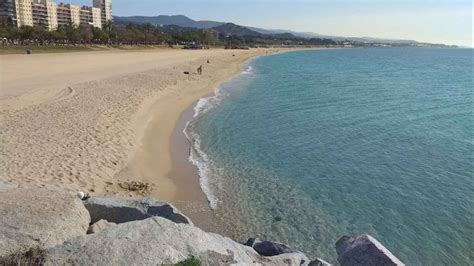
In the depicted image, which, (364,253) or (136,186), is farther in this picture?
(136,186)

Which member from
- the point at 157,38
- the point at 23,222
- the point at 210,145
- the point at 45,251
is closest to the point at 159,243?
the point at 45,251

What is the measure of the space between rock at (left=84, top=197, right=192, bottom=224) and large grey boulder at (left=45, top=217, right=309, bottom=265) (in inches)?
73.6

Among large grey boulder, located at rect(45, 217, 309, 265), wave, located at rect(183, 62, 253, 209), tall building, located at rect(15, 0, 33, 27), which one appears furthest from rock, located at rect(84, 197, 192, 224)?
tall building, located at rect(15, 0, 33, 27)

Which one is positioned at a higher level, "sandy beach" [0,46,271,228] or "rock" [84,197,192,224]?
"rock" [84,197,192,224]

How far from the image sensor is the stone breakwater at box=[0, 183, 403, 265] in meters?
6.09

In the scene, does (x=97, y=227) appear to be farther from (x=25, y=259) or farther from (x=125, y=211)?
(x=25, y=259)

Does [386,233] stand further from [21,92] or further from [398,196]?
[21,92]

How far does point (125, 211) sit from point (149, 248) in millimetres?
3002

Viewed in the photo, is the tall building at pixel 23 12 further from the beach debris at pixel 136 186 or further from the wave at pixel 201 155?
the beach debris at pixel 136 186

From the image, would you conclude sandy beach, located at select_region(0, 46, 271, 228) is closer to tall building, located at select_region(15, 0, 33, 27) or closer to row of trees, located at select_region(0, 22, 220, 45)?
row of trees, located at select_region(0, 22, 220, 45)

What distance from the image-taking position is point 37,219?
22.2ft

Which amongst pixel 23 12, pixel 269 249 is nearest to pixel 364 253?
pixel 269 249

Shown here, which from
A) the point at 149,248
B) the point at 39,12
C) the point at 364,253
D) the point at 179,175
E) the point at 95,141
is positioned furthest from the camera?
the point at 39,12

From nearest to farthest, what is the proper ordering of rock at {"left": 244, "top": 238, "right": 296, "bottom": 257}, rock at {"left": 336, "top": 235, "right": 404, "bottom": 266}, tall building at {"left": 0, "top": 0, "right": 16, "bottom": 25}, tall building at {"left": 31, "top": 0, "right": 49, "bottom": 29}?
1. rock at {"left": 336, "top": 235, "right": 404, "bottom": 266}
2. rock at {"left": 244, "top": 238, "right": 296, "bottom": 257}
3. tall building at {"left": 0, "top": 0, "right": 16, "bottom": 25}
4. tall building at {"left": 31, "top": 0, "right": 49, "bottom": 29}
